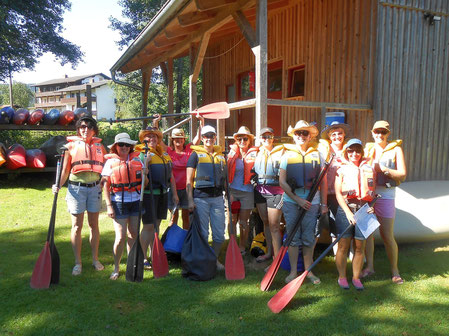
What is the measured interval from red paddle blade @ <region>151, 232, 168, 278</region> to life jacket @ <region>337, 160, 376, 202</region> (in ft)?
→ 7.06

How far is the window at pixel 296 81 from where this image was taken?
8140mm

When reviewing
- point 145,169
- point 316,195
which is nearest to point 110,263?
point 145,169

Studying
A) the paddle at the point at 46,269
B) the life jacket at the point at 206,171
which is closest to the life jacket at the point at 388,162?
the life jacket at the point at 206,171

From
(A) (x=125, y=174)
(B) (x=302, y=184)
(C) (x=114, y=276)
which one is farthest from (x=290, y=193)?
(C) (x=114, y=276)

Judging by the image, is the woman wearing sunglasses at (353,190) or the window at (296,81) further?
the window at (296,81)

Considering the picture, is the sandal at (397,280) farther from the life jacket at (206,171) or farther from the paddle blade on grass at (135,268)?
the paddle blade on grass at (135,268)

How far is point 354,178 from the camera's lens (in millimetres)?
3730

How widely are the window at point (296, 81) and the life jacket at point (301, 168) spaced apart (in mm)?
4561

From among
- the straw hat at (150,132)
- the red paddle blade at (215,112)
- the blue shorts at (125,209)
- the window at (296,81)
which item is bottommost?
the blue shorts at (125,209)

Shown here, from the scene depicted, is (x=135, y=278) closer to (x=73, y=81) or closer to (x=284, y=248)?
(x=284, y=248)

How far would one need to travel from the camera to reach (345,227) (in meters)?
3.81

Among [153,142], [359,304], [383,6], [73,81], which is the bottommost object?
[359,304]

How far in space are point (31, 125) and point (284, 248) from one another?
959 cm

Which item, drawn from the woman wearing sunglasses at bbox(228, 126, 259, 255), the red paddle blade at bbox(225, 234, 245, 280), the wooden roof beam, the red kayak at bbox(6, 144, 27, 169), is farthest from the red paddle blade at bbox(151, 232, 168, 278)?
the red kayak at bbox(6, 144, 27, 169)
